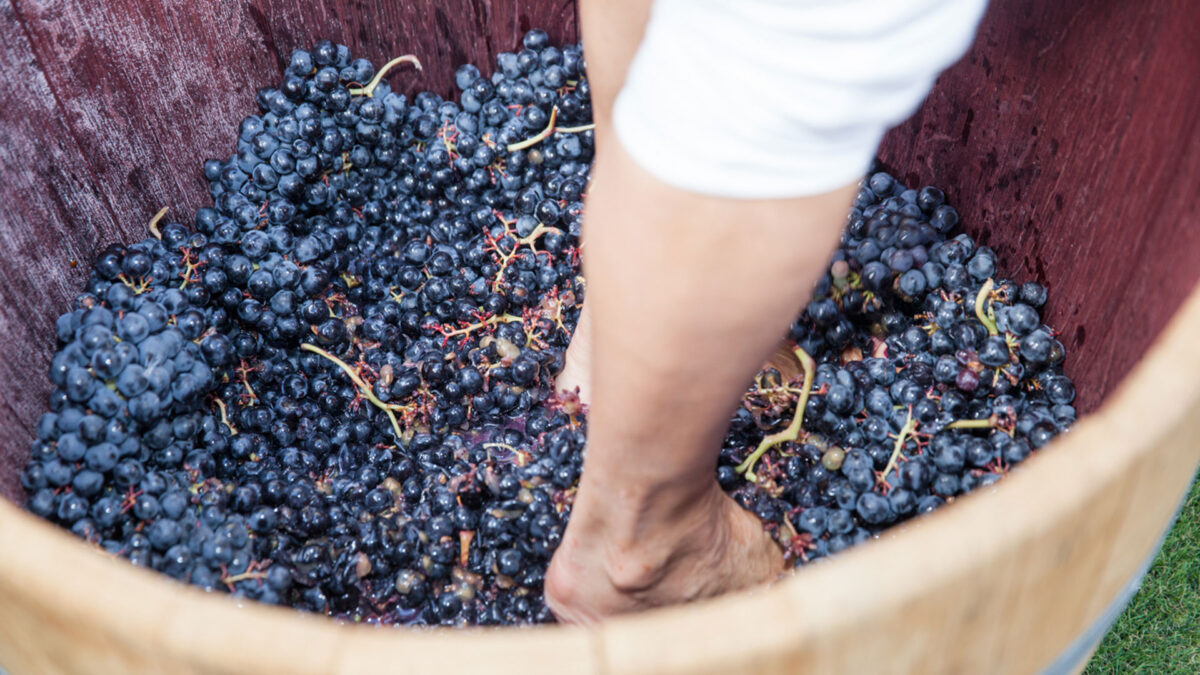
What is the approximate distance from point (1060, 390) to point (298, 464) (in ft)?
3.15

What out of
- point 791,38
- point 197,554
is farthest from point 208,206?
point 791,38

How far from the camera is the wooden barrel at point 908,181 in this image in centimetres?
54

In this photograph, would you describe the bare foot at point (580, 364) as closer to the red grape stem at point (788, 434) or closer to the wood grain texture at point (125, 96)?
the red grape stem at point (788, 434)

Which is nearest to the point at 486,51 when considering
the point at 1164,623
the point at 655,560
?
the point at 655,560

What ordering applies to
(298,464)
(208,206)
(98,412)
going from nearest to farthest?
1. (98,412)
2. (298,464)
3. (208,206)

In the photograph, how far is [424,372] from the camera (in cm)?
126

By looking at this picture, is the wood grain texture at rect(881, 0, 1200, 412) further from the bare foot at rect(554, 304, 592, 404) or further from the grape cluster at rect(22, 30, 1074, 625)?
the bare foot at rect(554, 304, 592, 404)

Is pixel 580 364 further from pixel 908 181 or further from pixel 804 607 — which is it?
pixel 804 607

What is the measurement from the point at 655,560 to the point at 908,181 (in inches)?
31.8

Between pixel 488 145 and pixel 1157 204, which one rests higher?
pixel 1157 204

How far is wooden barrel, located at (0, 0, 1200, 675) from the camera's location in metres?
0.54

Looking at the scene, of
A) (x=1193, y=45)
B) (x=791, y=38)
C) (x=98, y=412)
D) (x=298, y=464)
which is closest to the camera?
(x=791, y=38)

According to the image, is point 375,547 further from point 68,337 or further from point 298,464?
point 68,337

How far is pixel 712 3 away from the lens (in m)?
0.55
